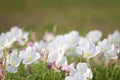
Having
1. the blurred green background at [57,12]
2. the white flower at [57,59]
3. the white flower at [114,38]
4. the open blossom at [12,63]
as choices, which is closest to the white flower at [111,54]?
the white flower at [57,59]

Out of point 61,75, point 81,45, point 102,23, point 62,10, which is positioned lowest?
point 61,75

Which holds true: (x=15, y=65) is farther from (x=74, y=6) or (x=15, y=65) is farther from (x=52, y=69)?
(x=74, y=6)

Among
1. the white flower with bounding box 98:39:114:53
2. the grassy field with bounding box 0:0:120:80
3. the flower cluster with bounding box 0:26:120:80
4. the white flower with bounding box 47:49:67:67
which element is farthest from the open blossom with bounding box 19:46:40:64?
the grassy field with bounding box 0:0:120:80

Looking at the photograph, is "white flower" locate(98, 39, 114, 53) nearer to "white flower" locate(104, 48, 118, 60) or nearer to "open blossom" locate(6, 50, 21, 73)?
"white flower" locate(104, 48, 118, 60)

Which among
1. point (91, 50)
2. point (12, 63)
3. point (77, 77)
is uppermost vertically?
point (91, 50)

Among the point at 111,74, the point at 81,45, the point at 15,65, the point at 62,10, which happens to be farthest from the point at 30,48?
the point at 62,10

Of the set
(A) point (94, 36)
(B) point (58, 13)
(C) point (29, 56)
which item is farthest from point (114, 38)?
(B) point (58, 13)

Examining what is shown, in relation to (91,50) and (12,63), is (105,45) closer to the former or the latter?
(91,50)
